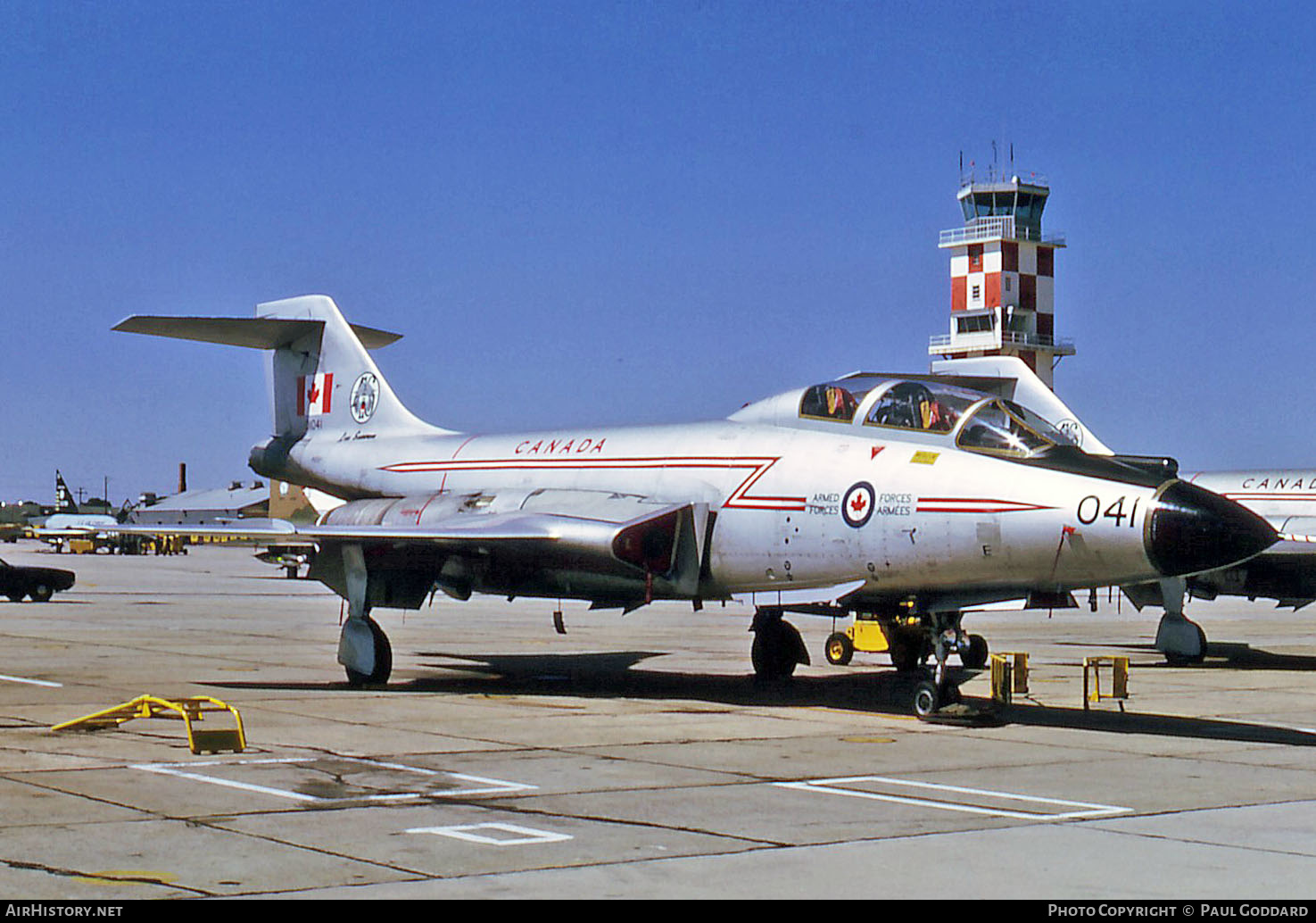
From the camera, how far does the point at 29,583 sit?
35.5m

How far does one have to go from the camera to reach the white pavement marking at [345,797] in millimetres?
9406

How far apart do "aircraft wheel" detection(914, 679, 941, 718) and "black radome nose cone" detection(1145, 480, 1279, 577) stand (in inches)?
98.2

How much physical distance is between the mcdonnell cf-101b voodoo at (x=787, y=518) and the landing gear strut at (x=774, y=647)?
33mm

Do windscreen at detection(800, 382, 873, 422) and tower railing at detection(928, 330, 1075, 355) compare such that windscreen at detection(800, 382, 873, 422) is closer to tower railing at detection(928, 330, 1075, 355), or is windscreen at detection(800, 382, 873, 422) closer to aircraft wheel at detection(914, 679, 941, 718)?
aircraft wheel at detection(914, 679, 941, 718)

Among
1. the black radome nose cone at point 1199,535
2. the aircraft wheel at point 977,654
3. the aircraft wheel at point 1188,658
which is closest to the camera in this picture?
the black radome nose cone at point 1199,535

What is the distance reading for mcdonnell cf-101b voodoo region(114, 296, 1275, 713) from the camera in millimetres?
12891

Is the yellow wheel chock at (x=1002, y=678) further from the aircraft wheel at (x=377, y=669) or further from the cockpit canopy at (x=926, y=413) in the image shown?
the aircraft wheel at (x=377, y=669)

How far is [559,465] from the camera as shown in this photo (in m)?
17.4

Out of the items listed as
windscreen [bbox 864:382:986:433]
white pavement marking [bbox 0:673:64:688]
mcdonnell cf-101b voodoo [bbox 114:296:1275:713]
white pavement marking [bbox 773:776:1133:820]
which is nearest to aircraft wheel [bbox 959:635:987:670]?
mcdonnell cf-101b voodoo [bbox 114:296:1275:713]

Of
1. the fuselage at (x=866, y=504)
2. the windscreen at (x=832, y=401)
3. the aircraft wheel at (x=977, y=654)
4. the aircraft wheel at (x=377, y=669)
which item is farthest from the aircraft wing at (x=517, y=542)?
the aircraft wheel at (x=977, y=654)

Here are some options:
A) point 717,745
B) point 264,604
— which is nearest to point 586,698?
point 717,745

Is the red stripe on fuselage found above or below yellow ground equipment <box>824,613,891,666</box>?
above

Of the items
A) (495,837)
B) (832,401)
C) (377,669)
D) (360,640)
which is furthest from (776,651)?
(495,837)

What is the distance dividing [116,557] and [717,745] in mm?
72837
